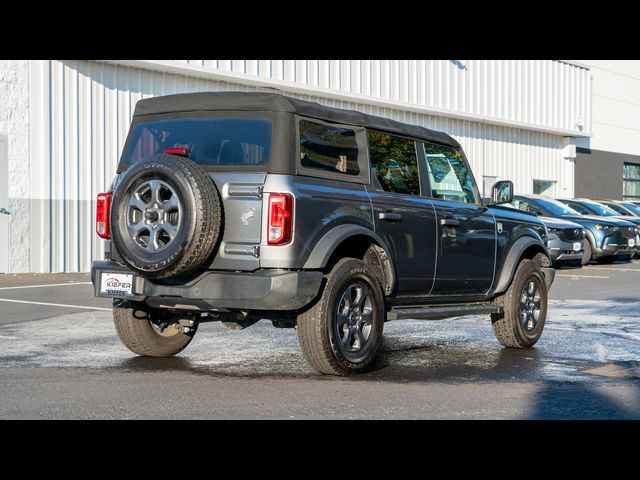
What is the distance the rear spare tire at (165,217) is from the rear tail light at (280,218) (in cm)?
37

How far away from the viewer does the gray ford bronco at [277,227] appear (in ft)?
23.1

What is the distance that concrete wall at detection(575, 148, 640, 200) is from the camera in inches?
1463

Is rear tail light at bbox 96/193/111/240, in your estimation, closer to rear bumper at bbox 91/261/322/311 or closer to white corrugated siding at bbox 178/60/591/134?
rear bumper at bbox 91/261/322/311

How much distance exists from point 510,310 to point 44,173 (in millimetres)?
11501

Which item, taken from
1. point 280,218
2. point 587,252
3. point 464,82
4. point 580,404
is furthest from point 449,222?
point 464,82

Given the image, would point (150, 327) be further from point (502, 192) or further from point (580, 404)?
point (580, 404)

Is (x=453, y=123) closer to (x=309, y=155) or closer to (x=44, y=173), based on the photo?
(x=44, y=173)

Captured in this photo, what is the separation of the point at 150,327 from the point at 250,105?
6.85 feet

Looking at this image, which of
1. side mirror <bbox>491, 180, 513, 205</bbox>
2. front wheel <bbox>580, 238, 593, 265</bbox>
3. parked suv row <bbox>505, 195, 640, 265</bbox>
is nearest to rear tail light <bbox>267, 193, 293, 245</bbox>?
side mirror <bbox>491, 180, 513, 205</bbox>

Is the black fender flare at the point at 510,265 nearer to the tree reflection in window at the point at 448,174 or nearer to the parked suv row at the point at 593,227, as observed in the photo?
the tree reflection in window at the point at 448,174

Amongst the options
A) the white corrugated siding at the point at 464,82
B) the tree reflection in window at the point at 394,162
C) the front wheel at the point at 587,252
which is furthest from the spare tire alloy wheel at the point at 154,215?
the front wheel at the point at 587,252

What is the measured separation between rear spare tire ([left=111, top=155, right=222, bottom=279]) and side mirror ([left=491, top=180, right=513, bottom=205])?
131 inches

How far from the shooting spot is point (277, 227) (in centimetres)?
704
